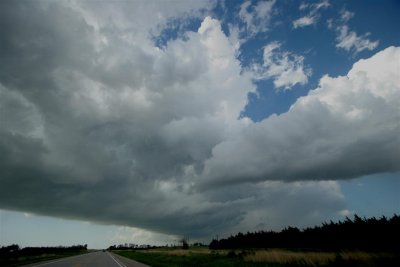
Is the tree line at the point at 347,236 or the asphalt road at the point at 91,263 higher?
the tree line at the point at 347,236

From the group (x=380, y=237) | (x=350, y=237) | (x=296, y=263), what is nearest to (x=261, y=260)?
(x=296, y=263)

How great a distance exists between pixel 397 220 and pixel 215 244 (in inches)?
4371

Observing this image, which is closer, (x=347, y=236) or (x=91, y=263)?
(x=91, y=263)

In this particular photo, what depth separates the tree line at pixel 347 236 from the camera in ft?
131

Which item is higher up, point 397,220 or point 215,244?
point 215,244

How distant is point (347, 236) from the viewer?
2040 inches

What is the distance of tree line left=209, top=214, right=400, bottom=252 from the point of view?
40.1 metres

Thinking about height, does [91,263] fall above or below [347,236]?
below

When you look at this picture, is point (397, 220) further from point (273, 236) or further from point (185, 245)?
point (185, 245)

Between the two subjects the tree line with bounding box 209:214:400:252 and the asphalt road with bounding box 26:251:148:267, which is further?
the tree line with bounding box 209:214:400:252

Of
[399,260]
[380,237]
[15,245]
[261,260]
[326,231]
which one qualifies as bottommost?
[399,260]

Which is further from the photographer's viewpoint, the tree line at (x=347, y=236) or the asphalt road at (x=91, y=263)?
the tree line at (x=347, y=236)

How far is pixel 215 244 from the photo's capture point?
145 m

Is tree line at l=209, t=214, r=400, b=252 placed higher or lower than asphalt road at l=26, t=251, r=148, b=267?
higher
